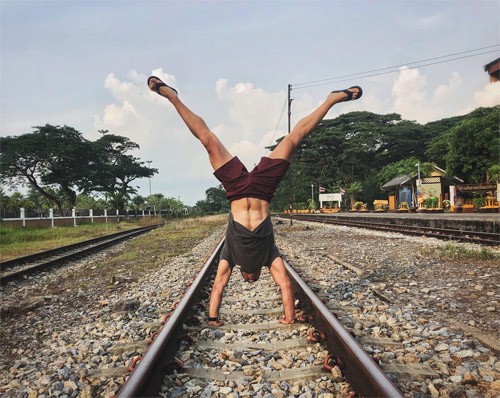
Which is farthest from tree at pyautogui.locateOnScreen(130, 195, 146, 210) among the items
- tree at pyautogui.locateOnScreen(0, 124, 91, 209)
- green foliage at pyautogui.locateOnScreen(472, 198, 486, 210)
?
green foliage at pyautogui.locateOnScreen(472, 198, 486, 210)

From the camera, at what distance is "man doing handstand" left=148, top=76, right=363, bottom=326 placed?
265 centimetres

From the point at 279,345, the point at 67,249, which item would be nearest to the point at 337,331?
the point at 279,345

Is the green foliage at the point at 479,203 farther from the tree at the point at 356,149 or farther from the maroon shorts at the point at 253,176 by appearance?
the tree at the point at 356,149

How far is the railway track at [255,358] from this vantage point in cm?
201

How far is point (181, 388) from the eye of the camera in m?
2.17

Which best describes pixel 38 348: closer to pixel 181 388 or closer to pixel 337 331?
pixel 181 388

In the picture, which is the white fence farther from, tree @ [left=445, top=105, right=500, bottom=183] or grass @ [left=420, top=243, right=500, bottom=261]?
tree @ [left=445, top=105, right=500, bottom=183]

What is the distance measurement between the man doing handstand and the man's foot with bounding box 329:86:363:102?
10mm

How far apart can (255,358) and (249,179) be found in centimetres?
131

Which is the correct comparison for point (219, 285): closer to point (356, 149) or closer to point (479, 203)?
point (479, 203)

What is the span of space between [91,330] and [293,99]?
1958 centimetres

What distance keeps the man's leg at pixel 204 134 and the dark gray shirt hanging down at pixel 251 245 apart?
491 millimetres

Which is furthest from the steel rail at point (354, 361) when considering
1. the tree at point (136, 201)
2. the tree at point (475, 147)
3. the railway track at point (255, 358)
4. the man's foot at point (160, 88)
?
the tree at point (136, 201)

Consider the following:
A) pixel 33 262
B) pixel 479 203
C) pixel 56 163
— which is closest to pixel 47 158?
pixel 56 163
